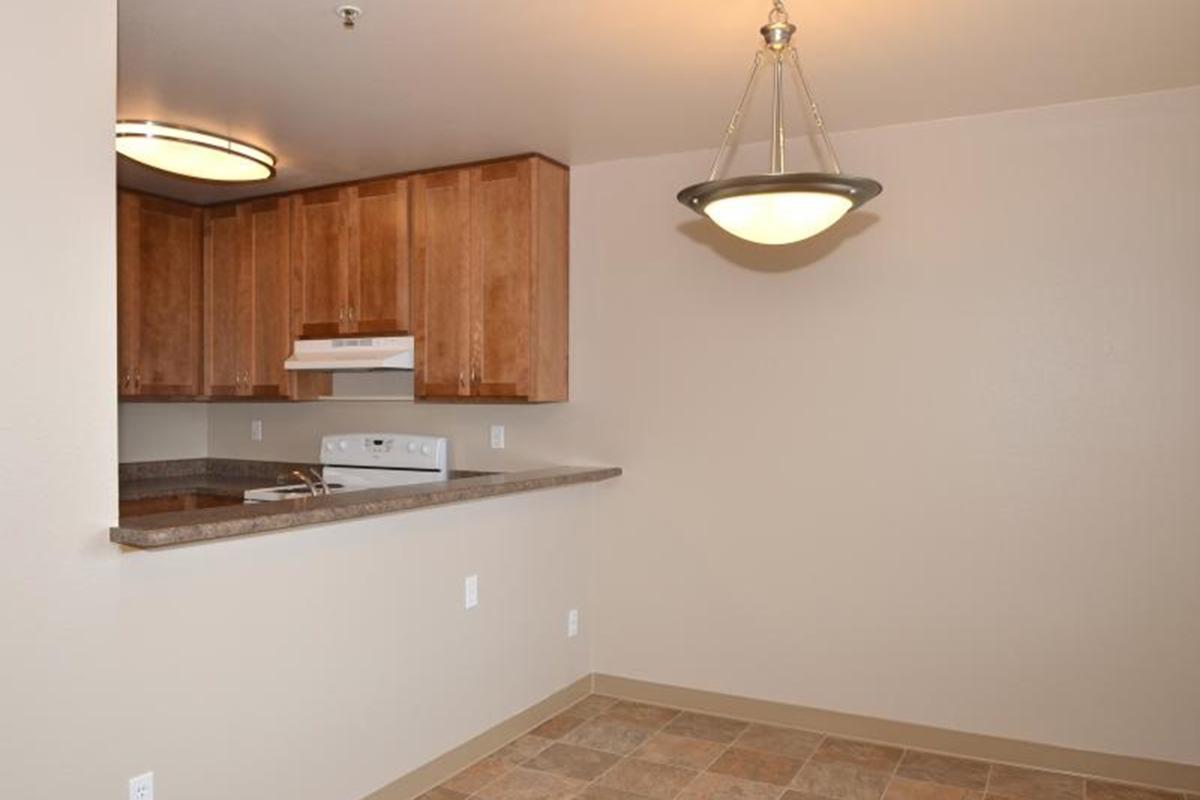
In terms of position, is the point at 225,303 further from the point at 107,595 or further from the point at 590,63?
the point at 107,595

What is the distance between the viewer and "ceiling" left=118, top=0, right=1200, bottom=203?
8.16ft

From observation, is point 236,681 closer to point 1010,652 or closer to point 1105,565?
point 1010,652

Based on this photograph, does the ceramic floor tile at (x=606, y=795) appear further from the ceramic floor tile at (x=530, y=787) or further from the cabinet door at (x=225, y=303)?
the cabinet door at (x=225, y=303)

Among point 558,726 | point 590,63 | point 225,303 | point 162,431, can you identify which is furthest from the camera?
point 162,431

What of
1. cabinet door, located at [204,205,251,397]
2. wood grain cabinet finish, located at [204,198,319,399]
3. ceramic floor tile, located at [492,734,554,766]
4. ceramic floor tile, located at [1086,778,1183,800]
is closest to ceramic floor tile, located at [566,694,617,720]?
ceramic floor tile, located at [492,734,554,766]

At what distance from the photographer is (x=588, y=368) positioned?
13.7 ft

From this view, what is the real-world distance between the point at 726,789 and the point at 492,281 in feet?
7.48

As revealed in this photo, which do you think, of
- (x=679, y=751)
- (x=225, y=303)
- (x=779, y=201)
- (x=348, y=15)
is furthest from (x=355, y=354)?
(x=779, y=201)

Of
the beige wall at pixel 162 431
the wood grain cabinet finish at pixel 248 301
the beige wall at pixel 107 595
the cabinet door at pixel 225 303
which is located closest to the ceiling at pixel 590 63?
the beige wall at pixel 107 595

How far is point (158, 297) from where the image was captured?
479 centimetres

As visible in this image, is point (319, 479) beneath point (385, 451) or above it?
beneath

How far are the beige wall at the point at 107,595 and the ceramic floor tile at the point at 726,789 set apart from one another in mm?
969

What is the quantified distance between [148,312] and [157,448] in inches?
35.1

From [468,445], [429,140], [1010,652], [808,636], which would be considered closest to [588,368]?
[468,445]
